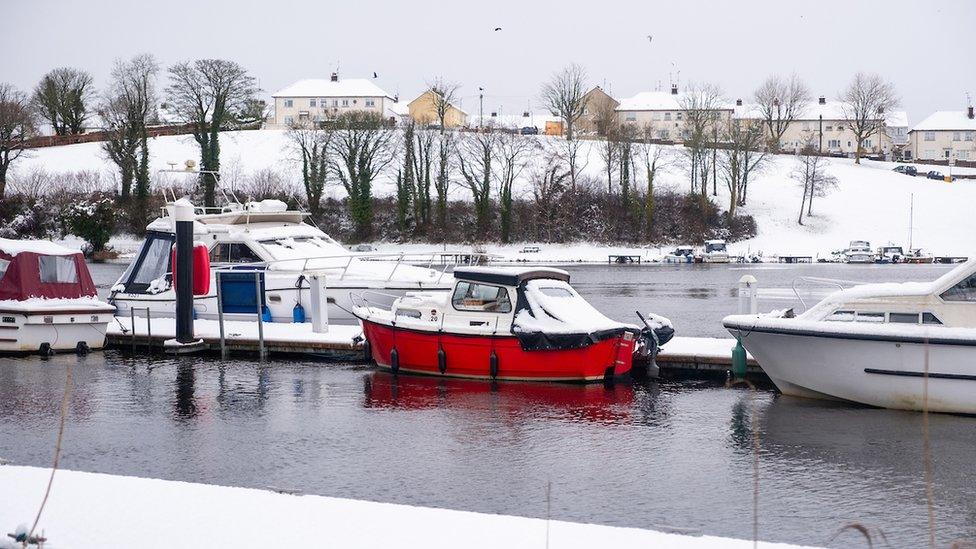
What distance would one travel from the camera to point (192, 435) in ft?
54.2

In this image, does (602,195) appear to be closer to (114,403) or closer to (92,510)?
(114,403)

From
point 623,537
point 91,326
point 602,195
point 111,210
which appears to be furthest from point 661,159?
point 623,537

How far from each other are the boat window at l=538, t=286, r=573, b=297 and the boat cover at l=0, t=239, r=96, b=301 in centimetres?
1098

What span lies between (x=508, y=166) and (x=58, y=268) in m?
58.4

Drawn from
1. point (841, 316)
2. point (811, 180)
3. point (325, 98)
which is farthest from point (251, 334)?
point (325, 98)

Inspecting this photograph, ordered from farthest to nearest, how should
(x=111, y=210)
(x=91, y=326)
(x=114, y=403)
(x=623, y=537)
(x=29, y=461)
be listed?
(x=111, y=210), (x=91, y=326), (x=114, y=403), (x=29, y=461), (x=623, y=537)

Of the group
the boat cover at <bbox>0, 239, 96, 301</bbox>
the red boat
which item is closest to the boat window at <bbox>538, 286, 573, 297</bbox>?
the red boat

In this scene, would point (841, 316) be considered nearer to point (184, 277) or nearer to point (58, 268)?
point (184, 277)

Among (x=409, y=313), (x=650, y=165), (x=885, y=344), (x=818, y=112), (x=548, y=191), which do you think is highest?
(x=818, y=112)

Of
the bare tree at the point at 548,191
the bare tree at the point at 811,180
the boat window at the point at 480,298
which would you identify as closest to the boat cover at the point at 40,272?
the boat window at the point at 480,298

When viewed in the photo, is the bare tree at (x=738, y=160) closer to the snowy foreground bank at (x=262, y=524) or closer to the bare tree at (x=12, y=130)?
the bare tree at (x=12, y=130)

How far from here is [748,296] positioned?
2131cm

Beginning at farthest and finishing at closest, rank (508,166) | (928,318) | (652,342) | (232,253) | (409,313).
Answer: (508,166) → (232,253) → (409,313) → (652,342) → (928,318)

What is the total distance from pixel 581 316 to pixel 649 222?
6251 centimetres
